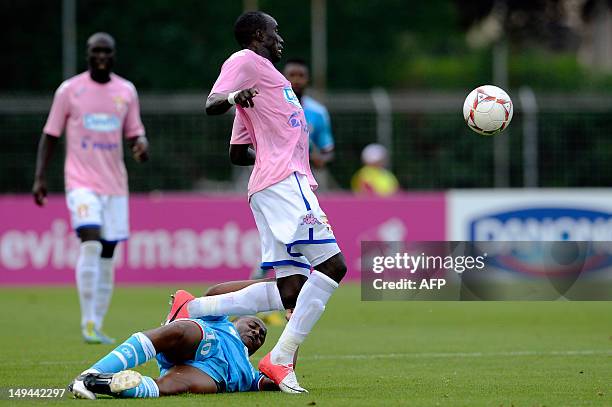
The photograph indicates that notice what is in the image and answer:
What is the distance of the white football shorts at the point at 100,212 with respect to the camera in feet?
40.3

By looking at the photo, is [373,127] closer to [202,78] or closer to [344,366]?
[202,78]

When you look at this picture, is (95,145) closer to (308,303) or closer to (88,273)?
(88,273)

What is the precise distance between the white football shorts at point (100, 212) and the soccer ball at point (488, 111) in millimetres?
3839

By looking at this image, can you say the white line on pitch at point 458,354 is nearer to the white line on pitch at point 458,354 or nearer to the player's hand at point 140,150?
the white line on pitch at point 458,354

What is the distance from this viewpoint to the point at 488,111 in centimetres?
1003

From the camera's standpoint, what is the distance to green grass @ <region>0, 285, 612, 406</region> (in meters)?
8.18

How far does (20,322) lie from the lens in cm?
1431

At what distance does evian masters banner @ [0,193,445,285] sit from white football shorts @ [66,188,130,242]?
6.90 m

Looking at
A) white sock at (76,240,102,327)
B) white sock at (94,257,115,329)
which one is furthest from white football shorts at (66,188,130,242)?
white sock at (94,257,115,329)

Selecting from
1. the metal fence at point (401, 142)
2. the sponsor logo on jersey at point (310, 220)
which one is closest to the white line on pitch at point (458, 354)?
the sponsor logo on jersey at point (310, 220)

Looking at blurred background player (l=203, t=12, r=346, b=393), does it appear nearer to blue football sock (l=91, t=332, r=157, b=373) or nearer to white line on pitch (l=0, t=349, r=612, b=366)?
blue football sock (l=91, t=332, r=157, b=373)

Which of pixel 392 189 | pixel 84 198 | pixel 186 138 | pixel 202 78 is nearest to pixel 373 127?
pixel 392 189

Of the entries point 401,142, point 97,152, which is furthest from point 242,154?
point 401,142

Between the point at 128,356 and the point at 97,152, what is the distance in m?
5.22
